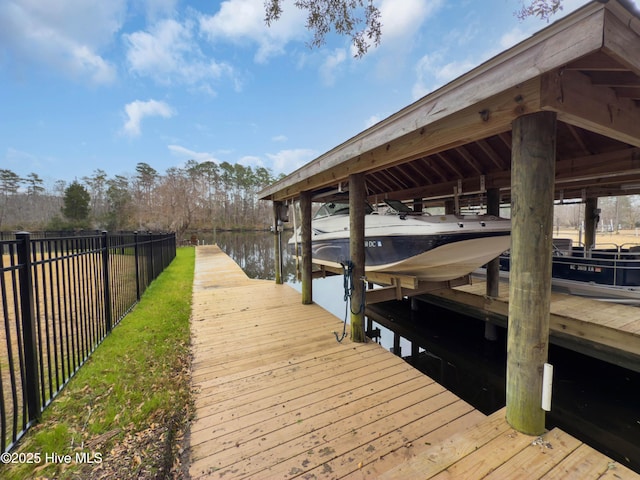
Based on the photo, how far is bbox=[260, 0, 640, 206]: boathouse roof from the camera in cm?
119

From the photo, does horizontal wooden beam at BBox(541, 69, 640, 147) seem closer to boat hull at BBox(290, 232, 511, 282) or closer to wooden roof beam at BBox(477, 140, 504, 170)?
wooden roof beam at BBox(477, 140, 504, 170)

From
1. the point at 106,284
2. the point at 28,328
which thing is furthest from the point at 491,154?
the point at 106,284

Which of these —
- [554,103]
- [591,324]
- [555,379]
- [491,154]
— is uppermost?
[491,154]

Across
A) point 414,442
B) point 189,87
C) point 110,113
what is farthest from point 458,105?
point 110,113

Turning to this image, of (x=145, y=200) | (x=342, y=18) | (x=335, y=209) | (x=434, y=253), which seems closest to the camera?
(x=434, y=253)

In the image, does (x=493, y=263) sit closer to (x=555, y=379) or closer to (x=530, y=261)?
(x=555, y=379)

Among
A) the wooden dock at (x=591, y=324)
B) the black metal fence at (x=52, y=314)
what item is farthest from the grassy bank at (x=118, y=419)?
the wooden dock at (x=591, y=324)

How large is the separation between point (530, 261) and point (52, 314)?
150 inches

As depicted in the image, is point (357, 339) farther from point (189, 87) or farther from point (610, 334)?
point (189, 87)

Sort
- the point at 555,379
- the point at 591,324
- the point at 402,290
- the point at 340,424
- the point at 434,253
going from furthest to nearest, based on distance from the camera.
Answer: the point at 402,290 → the point at 555,379 → the point at 434,253 → the point at 591,324 → the point at 340,424

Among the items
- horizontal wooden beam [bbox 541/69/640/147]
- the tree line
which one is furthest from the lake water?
the tree line

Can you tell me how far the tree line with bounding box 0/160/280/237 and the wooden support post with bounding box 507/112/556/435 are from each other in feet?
84.1

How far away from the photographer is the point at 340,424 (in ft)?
6.87

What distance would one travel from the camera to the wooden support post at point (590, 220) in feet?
Result: 22.8
